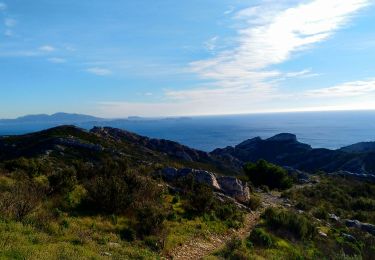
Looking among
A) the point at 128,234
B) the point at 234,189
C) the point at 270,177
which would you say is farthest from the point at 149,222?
the point at 270,177

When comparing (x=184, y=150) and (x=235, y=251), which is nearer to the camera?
(x=235, y=251)

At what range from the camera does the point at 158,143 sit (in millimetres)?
102000

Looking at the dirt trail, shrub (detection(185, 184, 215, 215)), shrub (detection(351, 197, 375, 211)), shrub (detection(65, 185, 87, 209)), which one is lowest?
shrub (detection(351, 197, 375, 211))

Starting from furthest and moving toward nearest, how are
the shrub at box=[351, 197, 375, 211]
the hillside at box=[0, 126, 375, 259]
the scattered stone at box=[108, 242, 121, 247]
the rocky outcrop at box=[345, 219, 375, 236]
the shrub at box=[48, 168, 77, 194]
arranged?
the shrub at box=[351, 197, 375, 211]
the rocky outcrop at box=[345, 219, 375, 236]
the shrub at box=[48, 168, 77, 194]
the scattered stone at box=[108, 242, 121, 247]
the hillside at box=[0, 126, 375, 259]

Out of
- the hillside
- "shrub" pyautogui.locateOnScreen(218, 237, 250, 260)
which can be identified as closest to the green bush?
the hillside

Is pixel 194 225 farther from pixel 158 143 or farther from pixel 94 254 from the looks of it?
pixel 158 143

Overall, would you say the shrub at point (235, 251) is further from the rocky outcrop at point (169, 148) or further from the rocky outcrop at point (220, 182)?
the rocky outcrop at point (169, 148)

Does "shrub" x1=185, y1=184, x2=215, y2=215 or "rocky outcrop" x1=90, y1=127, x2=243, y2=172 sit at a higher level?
"shrub" x1=185, y1=184, x2=215, y2=215

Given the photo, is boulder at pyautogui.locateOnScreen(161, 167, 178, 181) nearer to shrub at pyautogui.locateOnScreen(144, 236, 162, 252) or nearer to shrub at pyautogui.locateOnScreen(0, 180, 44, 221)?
shrub at pyautogui.locateOnScreen(144, 236, 162, 252)

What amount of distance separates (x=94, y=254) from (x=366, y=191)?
128ft

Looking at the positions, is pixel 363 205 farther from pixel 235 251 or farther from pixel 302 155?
pixel 302 155

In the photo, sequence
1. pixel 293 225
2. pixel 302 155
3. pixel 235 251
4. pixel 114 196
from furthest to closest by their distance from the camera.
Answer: pixel 302 155, pixel 293 225, pixel 114 196, pixel 235 251

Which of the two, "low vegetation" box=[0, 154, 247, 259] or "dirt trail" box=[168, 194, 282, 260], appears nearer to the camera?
"low vegetation" box=[0, 154, 247, 259]

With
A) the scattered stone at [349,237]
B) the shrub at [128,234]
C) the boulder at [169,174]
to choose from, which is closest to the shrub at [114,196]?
the shrub at [128,234]
